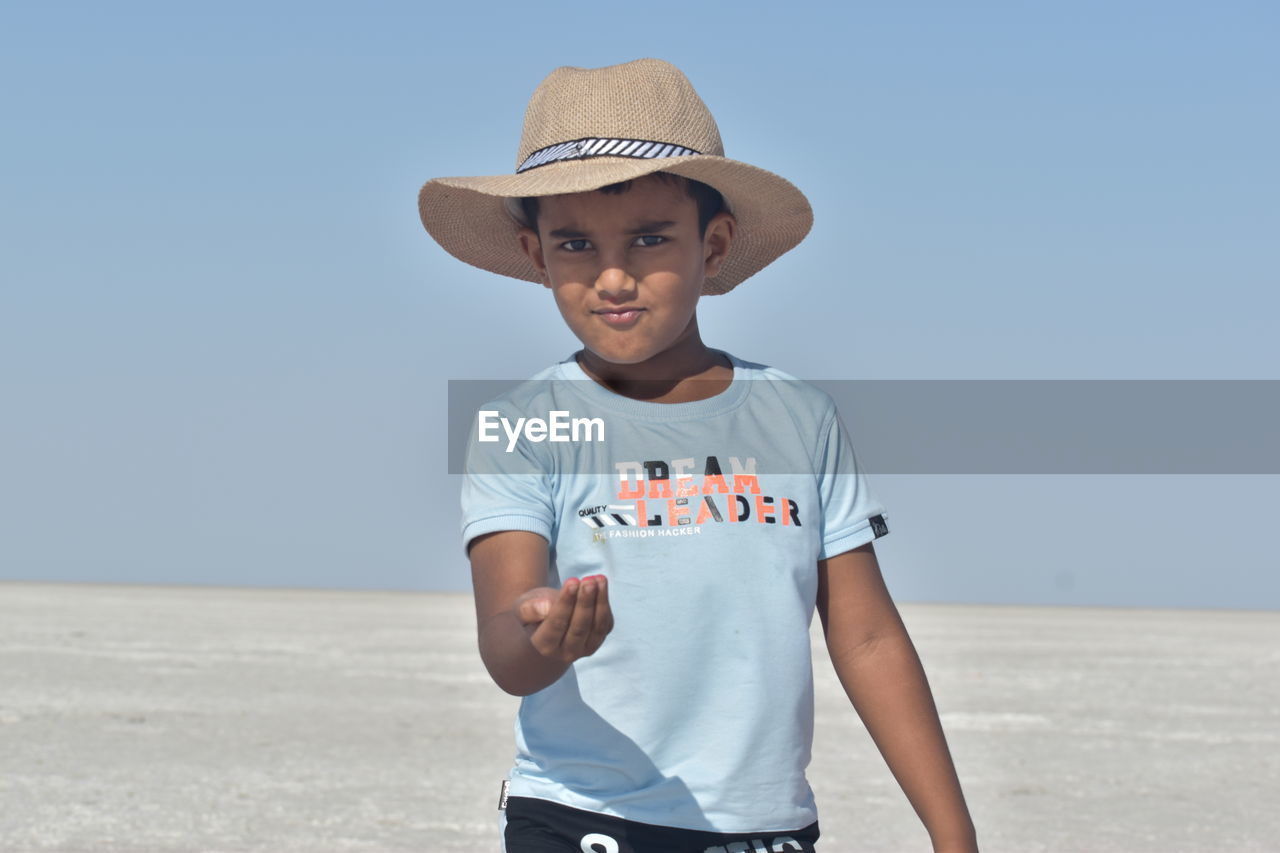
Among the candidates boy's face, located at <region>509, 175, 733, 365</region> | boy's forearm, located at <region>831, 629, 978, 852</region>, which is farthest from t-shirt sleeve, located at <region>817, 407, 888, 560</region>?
boy's face, located at <region>509, 175, 733, 365</region>

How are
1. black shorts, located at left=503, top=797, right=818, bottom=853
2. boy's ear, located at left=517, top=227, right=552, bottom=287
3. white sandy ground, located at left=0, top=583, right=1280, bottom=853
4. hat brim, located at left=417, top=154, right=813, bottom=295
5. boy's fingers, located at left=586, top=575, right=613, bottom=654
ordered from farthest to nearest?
white sandy ground, located at left=0, top=583, right=1280, bottom=853
boy's ear, located at left=517, top=227, right=552, bottom=287
hat brim, located at left=417, top=154, right=813, bottom=295
black shorts, located at left=503, top=797, right=818, bottom=853
boy's fingers, located at left=586, top=575, right=613, bottom=654

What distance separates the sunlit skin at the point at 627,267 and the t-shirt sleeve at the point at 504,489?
224mm

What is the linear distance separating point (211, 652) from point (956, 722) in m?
12.6

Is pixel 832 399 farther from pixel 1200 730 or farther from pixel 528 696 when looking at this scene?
pixel 1200 730

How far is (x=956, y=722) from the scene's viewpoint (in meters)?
15.9

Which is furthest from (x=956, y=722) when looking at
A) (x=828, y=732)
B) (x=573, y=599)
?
(x=573, y=599)

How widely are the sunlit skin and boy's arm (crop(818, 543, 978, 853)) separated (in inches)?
16.1

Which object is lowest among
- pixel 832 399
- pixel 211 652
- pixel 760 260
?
pixel 211 652

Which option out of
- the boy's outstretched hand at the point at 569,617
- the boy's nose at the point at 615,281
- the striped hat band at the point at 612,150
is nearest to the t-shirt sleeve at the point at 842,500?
the boy's nose at the point at 615,281

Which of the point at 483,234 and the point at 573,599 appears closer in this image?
the point at 573,599

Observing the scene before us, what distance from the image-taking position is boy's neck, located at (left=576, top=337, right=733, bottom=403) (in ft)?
9.23

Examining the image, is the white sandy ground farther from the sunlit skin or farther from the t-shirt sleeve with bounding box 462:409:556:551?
the sunlit skin

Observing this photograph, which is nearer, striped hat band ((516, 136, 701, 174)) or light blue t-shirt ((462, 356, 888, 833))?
light blue t-shirt ((462, 356, 888, 833))

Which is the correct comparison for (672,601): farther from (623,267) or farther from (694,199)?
(694,199)
